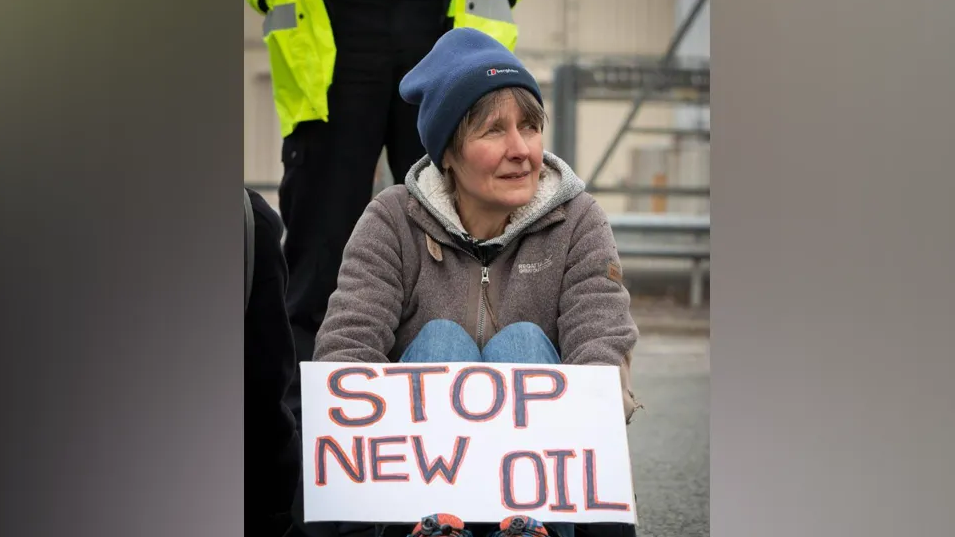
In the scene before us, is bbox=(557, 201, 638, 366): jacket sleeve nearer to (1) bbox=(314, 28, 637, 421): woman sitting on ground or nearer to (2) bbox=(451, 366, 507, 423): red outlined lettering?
(1) bbox=(314, 28, 637, 421): woman sitting on ground

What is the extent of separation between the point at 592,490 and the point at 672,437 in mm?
1226

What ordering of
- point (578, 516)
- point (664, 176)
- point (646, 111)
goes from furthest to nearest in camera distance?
1. point (664, 176)
2. point (646, 111)
3. point (578, 516)

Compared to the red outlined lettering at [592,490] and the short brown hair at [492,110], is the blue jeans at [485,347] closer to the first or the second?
the red outlined lettering at [592,490]

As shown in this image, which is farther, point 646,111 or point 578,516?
point 646,111

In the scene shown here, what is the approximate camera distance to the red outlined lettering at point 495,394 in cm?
229

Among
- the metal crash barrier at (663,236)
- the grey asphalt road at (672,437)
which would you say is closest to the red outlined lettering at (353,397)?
the grey asphalt road at (672,437)

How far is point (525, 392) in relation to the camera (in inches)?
90.7

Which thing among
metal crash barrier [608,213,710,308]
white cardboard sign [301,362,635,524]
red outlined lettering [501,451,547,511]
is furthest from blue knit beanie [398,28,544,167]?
metal crash barrier [608,213,710,308]

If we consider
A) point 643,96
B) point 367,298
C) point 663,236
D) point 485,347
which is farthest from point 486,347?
point 663,236
